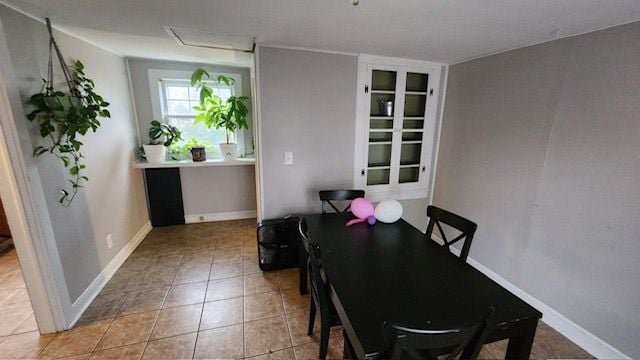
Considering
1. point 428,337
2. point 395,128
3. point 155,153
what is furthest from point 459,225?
point 155,153

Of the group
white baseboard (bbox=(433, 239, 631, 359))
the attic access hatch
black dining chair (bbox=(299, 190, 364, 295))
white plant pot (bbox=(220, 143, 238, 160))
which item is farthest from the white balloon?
white plant pot (bbox=(220, 143, 238, 160))

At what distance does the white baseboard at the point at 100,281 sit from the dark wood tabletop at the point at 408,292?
191cm

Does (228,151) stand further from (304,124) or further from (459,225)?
(459,225)

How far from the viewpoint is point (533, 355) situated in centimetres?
172

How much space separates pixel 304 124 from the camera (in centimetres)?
254


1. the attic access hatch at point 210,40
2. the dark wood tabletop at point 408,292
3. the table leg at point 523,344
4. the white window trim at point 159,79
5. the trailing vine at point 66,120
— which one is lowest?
the table leg at point 523,344

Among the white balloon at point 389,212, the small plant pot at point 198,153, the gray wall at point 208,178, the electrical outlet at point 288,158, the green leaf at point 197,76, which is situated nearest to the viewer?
the white balloon at point 389,212

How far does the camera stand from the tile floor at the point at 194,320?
5.55 feet

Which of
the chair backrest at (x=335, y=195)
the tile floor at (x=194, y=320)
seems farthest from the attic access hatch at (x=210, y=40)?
the tile floor at (x=194, y=320)

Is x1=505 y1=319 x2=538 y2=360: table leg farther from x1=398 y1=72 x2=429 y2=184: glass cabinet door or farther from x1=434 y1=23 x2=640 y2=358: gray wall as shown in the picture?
x1=398 y1=72 x2=429 y2=184: glass cabinet door

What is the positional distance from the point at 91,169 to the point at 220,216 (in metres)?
1.79

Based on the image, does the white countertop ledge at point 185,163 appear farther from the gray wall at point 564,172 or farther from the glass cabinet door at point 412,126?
the gray wall at point 564,172

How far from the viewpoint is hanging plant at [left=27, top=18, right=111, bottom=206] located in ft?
5.37

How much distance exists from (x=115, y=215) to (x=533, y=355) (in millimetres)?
3784
